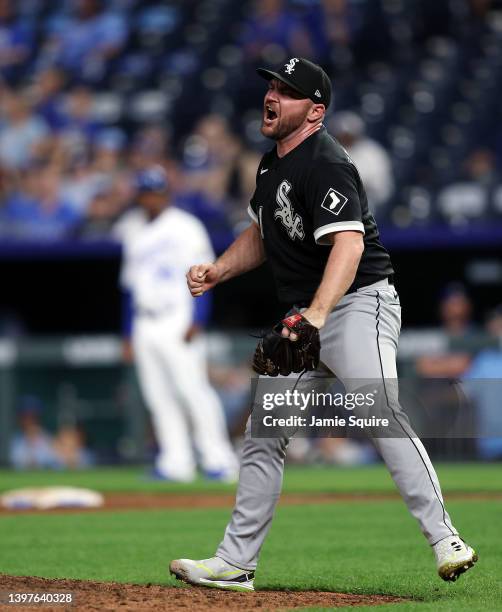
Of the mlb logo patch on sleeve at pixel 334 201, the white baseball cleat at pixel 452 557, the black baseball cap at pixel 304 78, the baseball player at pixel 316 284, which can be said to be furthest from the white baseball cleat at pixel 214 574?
the black baseball cap at pixel 304 78

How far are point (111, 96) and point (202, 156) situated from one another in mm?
2644

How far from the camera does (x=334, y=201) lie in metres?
4.19

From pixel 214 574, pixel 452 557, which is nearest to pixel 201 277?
pixel 214 574

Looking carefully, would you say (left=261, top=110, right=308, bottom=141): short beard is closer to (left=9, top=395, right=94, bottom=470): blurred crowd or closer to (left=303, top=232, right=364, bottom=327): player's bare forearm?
(left=303, top=232, right=364, bottom=327): player's bare forearm

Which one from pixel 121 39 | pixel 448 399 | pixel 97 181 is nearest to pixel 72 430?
pixel 97 181

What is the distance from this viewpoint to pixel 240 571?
4375 mm

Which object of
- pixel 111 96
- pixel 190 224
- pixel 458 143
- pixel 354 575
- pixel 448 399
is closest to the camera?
pixel 354 575

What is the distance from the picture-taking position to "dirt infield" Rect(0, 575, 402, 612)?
12.7 ft

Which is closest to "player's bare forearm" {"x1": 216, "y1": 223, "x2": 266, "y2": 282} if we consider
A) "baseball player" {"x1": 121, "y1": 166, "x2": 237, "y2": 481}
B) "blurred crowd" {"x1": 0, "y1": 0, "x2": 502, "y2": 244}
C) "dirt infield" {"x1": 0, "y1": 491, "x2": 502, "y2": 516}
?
"dirt infield" {"x1": 0, "y1": 491, "x2": 502, "y2": 516}

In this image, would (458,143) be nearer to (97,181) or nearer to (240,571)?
(97,181)

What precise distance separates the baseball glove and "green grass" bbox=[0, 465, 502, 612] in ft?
2.65

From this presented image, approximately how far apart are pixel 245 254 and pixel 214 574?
45.8 inches

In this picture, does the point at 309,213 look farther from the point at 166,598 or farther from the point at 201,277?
the point at 166,598

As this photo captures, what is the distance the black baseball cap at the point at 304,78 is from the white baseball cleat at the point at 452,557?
5.06ft
